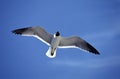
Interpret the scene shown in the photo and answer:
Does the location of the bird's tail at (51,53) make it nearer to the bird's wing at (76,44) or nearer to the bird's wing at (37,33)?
the bird's wing at (37,33)

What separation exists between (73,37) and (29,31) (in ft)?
6.73

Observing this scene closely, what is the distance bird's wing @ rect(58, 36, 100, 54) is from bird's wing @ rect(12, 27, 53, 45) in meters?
0.58

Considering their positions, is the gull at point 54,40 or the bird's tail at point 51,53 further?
the gull at point 54,40

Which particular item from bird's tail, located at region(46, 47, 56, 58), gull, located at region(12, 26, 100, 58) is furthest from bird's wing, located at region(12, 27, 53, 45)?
bird's tail, located at region(46, 47, 56, 58)

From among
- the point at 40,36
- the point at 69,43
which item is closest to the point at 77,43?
the point at 69,43

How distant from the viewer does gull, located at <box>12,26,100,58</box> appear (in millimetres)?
20255

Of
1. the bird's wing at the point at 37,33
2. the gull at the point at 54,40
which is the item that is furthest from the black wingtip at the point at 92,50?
the bird's wing at the point at 37,33

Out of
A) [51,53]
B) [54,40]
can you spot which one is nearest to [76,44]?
[54,40]

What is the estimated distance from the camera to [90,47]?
21.1m

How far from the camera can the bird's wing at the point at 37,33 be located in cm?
2026

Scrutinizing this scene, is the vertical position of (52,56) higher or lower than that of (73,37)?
lower

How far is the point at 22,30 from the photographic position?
20.4m

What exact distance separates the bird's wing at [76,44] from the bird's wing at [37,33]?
23.0 inches

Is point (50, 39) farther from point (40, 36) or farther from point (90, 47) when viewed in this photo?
point (90, 47)
